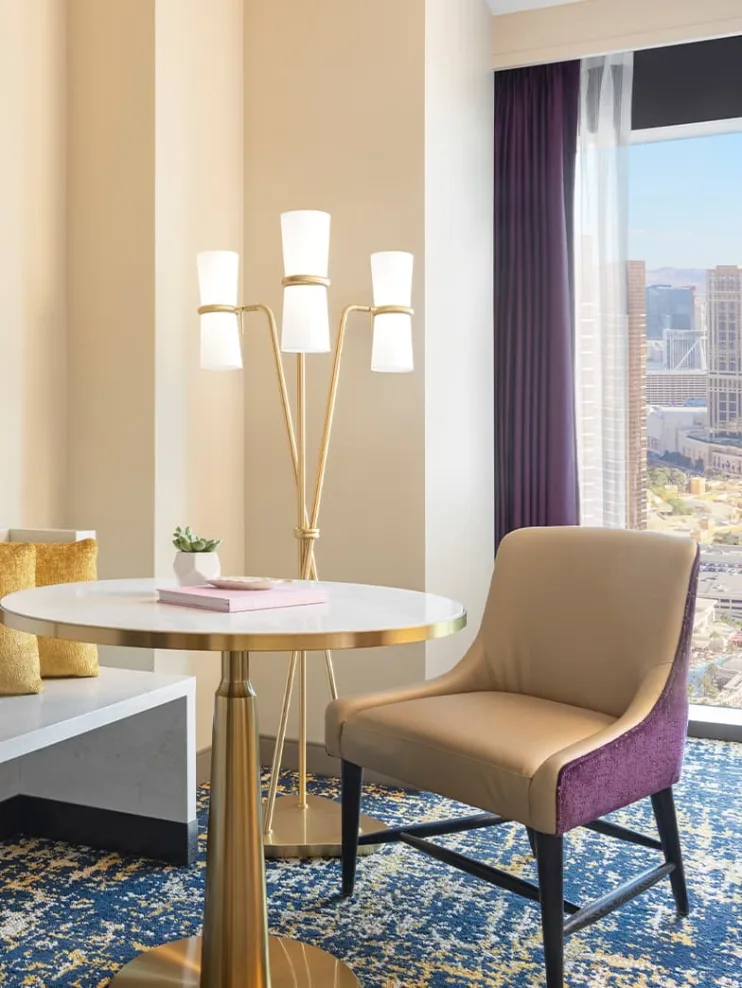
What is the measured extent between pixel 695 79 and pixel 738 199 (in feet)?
1.61

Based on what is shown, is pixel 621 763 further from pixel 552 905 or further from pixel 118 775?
pixel 118 775

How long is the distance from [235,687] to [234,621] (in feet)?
0.85

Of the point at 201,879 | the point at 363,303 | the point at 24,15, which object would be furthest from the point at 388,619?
the point at 24,15

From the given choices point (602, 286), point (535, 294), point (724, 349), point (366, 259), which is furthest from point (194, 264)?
point (724, 349)

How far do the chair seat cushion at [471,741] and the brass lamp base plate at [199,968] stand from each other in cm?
40

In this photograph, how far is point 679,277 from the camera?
3.97 metres

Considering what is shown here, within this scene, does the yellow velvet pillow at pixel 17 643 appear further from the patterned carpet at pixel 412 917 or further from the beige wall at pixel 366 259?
the beige wall at pixel 366 259

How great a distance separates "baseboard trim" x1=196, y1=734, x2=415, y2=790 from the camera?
3.22 metres

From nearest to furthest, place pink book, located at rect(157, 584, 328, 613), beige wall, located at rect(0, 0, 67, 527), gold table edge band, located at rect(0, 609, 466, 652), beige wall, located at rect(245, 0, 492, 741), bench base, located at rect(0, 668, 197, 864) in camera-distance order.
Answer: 1. gold table edge band, located at rect(0, 609, 466, 652)
2. pink book, located at rect(157, 584, 328, 613)
3. bench base, located at rect(0, 668, 197, 864)
4. beige wall, located at rect(0, 0, 67, 527)
5. beige wall, located at rect(245, 0, 492, 741)

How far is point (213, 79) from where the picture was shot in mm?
3256

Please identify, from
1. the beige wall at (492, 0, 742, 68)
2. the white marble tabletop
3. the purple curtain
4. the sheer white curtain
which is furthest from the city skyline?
the white marble tabletop

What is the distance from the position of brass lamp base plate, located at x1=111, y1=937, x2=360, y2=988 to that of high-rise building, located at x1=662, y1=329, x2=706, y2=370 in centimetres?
279

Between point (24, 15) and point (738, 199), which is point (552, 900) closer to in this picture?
point (24, 15)

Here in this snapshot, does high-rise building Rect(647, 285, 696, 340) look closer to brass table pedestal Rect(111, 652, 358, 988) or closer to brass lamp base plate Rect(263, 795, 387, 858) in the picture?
brass lamp base plate Rect(263, 795, 387, 858)
